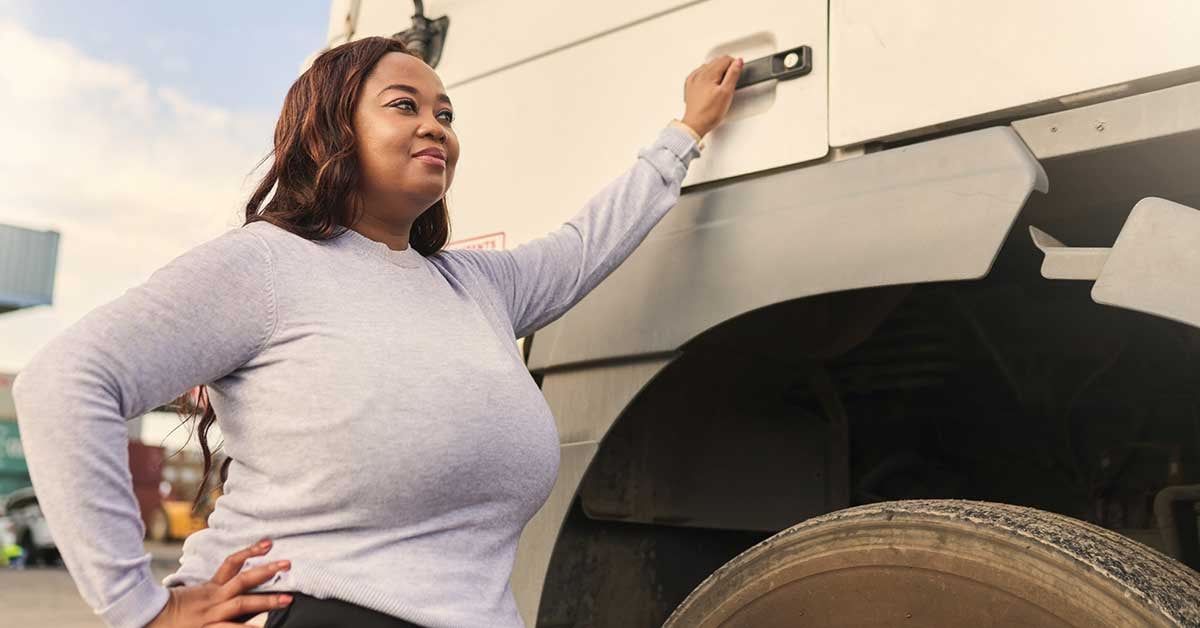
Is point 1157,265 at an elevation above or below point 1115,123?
below

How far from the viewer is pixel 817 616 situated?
146cm

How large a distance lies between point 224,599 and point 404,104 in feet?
2.36

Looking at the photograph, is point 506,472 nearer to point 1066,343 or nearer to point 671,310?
point 671,310

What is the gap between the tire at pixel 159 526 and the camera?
65.8ft

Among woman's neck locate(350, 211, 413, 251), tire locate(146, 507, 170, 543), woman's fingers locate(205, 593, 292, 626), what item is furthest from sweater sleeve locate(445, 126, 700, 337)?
tire locate(146, 507, 170, 543)

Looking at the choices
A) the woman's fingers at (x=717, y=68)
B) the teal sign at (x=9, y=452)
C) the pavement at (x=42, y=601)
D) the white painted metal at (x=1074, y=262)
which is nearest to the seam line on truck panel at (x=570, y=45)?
the woman's fingers at (x=717, y=68)

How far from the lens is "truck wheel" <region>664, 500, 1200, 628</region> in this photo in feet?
4.09

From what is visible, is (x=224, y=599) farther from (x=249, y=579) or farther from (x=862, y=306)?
(x=862, y=306)

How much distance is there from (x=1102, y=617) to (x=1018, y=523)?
0.49 feet

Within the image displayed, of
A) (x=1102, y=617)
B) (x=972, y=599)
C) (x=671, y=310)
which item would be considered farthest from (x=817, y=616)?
(x=671, y=310)

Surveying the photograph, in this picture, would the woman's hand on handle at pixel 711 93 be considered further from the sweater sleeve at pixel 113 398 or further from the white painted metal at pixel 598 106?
the sweater sleeve at pixel 113 398

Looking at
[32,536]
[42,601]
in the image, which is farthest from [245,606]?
[32,536]

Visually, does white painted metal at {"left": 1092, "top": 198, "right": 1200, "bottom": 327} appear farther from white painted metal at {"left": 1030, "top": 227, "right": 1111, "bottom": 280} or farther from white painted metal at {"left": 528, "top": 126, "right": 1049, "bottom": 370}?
white painted metal at {"left": 528, "top": 126, "right": 1049, "bottom": 370}

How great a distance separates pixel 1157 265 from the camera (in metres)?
1.26
